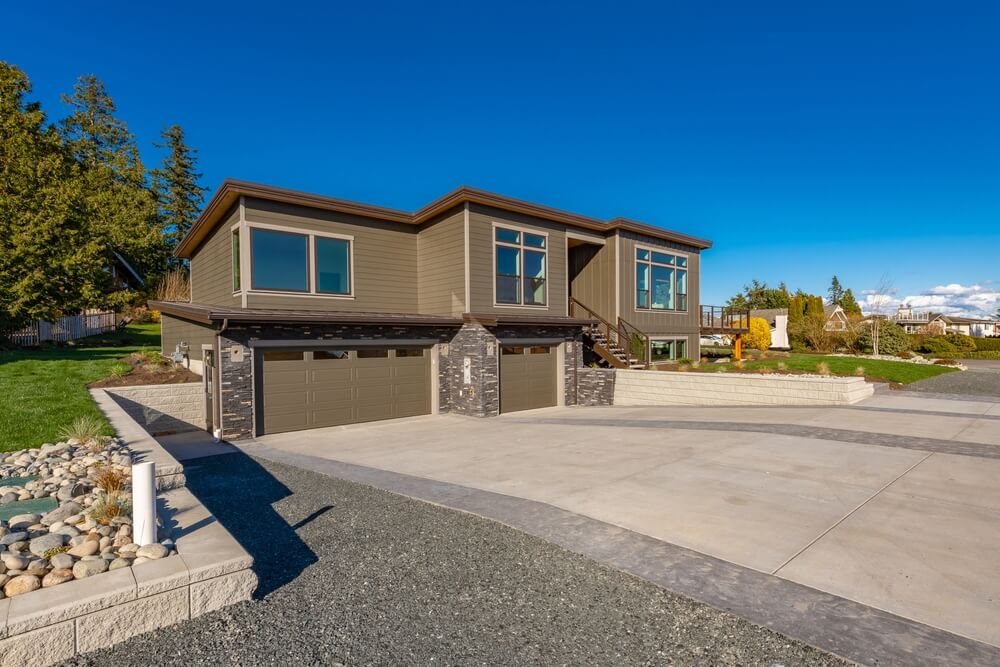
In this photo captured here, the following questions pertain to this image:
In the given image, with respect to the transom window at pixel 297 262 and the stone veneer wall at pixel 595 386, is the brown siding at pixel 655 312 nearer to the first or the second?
the stone veneer wall at pixel 595 386

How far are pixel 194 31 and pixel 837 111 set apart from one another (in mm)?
22388

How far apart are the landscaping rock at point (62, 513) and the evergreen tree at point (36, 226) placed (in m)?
19.4

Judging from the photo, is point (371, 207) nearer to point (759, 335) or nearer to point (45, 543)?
point (45, 543)

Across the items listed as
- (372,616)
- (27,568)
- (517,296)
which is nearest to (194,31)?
(517,296)

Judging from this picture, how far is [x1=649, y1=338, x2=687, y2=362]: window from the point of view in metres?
19.8

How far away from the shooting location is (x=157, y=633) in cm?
328

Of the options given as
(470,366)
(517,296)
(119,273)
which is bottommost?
(470,366)

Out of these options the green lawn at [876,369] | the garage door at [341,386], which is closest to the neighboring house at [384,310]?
the garage door at [341,386]

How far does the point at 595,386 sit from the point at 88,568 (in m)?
14.3

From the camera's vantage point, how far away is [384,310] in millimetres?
14547

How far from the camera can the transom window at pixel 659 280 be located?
62.2 ft

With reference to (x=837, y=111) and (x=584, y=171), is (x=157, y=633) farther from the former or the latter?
(x=584, y=171)

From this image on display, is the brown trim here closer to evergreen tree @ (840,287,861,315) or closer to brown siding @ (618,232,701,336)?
brown siding @ (618,232,701,336)

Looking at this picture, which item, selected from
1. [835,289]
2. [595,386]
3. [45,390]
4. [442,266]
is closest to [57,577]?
[45,390]
